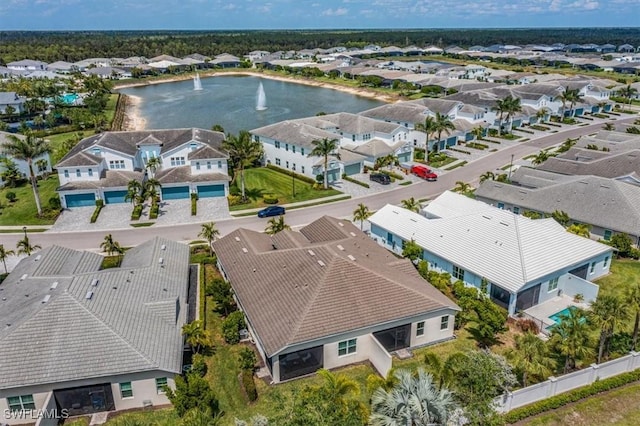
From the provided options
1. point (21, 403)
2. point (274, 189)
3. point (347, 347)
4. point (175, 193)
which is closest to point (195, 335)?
point (347, 347)

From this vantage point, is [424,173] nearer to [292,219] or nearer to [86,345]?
[292,219]

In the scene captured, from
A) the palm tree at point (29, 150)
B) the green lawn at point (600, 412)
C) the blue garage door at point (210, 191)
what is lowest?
the green lawn at point (600, 412)

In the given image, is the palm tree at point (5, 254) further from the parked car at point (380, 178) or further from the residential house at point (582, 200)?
the residential house at point (582, 200)

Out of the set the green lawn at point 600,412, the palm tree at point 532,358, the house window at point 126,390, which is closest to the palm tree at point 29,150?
the house window at point 126,390

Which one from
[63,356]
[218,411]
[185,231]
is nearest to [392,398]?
[218,411]

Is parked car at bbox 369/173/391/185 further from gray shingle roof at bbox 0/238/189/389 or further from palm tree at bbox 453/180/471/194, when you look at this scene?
gray shingle roof at bbox 0/238/189/389

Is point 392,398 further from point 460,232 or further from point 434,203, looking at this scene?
point 434,203
